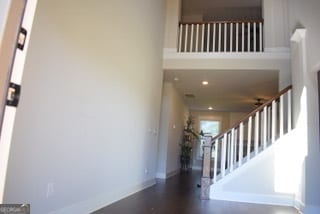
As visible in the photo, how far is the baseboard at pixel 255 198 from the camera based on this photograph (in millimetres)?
4125

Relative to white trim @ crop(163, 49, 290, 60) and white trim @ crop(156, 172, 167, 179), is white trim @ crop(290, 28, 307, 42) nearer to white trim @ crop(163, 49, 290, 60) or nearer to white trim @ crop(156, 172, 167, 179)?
white trim @ crop(163, 49, 290, 60)

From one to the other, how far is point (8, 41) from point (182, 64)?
5.27 metres

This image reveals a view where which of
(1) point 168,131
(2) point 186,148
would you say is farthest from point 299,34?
(2) point 186,148

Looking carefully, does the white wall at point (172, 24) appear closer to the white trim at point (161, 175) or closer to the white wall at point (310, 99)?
the white wall at point (310, 99)

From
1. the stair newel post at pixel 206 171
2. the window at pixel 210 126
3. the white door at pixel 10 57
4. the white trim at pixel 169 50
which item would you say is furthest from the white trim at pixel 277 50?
the window at pixel 210 126

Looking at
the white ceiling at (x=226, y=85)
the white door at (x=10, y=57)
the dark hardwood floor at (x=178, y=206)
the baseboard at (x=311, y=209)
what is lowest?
the dark hardwood floor at (x=178, y=206)

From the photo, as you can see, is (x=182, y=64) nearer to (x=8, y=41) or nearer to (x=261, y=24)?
(x=261, y=24)

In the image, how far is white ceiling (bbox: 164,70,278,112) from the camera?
19.9 feet

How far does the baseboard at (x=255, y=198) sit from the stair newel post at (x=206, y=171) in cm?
12

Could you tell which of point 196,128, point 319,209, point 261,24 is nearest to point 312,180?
point 319,209

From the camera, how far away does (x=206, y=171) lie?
175 inches

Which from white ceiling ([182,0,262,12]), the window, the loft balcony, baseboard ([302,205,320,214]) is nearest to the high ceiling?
white ceiling ([182,0,262,12])

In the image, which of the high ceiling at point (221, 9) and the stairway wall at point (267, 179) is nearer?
the stairway wall at point (267, 179)

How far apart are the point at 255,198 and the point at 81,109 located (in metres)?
2.98
